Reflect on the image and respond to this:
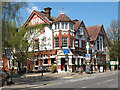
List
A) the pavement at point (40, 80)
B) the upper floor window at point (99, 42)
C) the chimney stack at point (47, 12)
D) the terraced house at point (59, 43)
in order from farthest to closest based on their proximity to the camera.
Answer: the upper floor window at point (99, 42) → the chimney stack at point (47, 12) → the terraced house at point (59, 43) → the pavement at point (40, 80)

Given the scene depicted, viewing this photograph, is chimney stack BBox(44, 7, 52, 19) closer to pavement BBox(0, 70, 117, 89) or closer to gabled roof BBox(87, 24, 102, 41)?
gabled roof BBox(87, 24, 102, 41)

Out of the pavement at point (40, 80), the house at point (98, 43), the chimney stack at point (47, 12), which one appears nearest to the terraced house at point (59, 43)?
the chimney stack at point (47, 12)

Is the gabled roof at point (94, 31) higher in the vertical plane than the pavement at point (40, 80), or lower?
higher

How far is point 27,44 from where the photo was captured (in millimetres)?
27844

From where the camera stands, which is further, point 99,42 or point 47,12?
point 99,42

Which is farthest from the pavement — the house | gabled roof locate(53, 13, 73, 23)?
the house

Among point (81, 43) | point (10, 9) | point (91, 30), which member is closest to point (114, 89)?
point (10, 9)

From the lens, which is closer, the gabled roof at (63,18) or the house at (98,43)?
the gabled roof at (63,18)

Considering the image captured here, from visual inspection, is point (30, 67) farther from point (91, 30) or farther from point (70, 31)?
point (91, 30)

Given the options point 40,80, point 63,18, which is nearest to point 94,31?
point 63,18

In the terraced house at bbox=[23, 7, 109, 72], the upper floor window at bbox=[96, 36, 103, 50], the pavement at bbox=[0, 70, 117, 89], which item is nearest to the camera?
the pavement at bbox=[0, 70, 117, 89]

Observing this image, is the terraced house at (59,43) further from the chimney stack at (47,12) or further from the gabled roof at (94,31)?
the gabled roof at (94,31)

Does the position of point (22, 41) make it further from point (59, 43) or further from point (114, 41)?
point (114, 41)

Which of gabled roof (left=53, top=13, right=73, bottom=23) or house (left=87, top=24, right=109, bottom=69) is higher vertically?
gabled roof (left=53, top=13, right=73, bottom=23)
